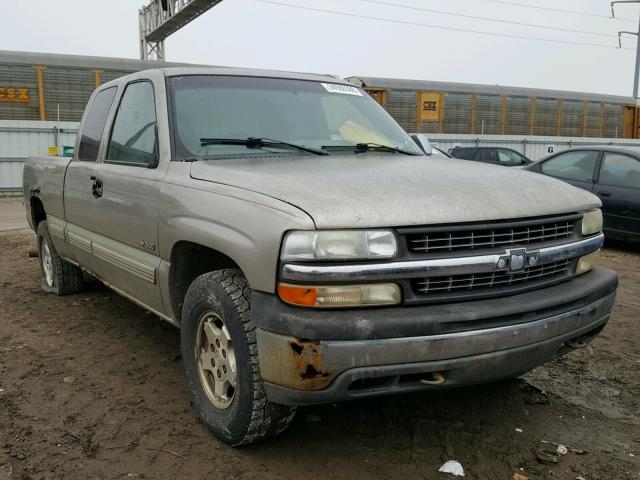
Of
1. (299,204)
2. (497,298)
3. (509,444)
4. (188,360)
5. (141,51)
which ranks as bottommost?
(509,444)

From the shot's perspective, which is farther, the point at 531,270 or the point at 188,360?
the point at 188,360

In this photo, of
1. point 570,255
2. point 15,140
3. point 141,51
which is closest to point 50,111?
point 15,140

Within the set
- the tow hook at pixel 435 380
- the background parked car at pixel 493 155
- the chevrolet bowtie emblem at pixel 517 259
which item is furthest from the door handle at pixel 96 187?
the background parked car at pixel 493 155

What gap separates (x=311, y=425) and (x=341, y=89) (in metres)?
2.21

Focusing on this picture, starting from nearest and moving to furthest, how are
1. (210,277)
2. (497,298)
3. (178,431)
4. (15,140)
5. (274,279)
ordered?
(274,279) < (497,298) < (210,277) < (178,431) < (15,140)

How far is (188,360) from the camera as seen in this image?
2953 millimetres

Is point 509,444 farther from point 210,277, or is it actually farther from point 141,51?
point 141,51

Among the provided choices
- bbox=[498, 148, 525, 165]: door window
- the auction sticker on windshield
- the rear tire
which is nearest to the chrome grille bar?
the auction sticker on windshield

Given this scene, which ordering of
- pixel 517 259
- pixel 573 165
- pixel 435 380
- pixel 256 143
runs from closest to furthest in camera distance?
pixel 435 380 < pixel 517 259 < pixel 256 143 < pixel 573 165

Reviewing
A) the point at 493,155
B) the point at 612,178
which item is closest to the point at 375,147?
the point at 612,178

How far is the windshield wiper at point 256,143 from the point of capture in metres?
3.25

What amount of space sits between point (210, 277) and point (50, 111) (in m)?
17.1

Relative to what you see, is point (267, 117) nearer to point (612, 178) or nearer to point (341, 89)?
point (341, 89)

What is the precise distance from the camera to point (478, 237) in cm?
241
